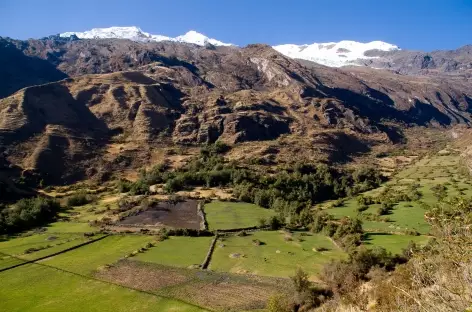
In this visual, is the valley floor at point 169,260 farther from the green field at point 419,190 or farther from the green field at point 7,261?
the green field at point 419,190

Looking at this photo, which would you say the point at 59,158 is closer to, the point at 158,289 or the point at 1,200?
the point at 1,200

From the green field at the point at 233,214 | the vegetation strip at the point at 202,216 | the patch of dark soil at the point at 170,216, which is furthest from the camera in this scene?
the patch of dark soil at the point at 170,216

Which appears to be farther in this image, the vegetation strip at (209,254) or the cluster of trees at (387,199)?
the cluster of trees at (387,199)

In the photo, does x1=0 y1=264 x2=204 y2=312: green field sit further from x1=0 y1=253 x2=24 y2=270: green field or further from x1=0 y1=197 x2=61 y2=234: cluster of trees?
x1=0 y1=197 x2=61 y2=234: cluster of trees

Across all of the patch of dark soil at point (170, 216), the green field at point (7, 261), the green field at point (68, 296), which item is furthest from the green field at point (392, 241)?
the green field at point (7, 261)

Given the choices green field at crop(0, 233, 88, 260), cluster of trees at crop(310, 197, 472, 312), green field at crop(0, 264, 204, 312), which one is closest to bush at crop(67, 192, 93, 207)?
green field at crop(0, 233, 88, 260)

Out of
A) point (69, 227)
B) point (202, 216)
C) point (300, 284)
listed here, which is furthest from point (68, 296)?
point (202, 216)

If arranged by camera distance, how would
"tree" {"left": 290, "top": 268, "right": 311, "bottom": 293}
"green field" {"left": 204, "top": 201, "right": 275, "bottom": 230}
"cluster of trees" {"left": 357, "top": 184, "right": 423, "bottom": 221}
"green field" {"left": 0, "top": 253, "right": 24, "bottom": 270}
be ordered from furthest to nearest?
1. "cluster of trees" {"left": 357, "top": 184, "right": 423, "bottom": 221}
2. "green field" {"left": 204, "top": 201, "right": 275, "bottom": 230}
3. "green field" {"left": 0, "top": 253, "right": 24, "bottom": 270}
4. "tree" {"left": 290, "top": 268, "right": 311, "bottom": 293}
